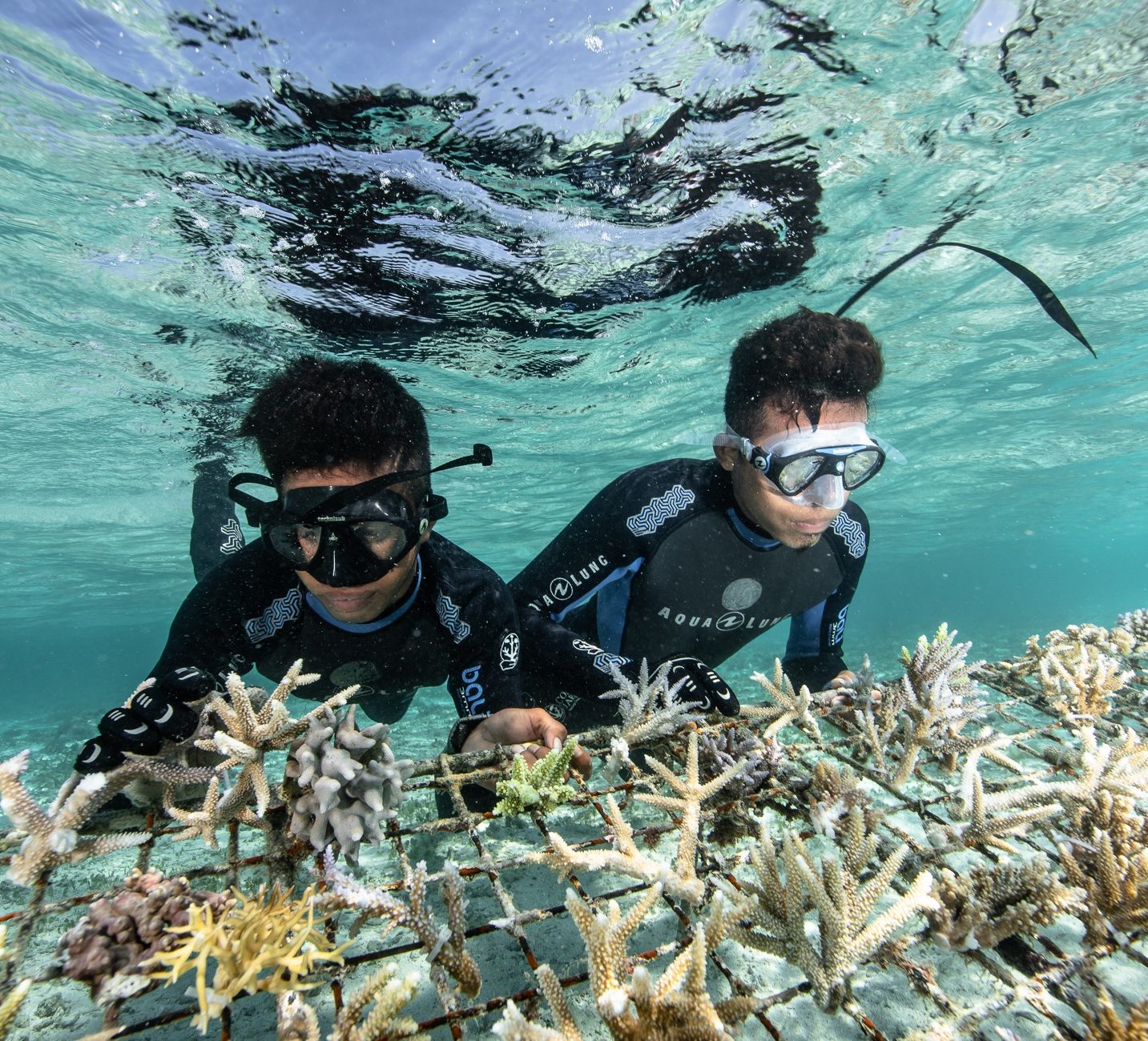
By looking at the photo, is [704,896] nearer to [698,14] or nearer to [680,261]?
[698,14]

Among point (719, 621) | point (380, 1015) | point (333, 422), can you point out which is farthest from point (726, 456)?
point (380, 1015)

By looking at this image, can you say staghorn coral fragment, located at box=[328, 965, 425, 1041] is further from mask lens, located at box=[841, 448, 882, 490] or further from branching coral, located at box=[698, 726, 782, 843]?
mask lens, located at box=[841, 448, 882, 490]

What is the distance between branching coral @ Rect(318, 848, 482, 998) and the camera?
1.94m

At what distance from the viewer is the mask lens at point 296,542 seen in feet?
13.5

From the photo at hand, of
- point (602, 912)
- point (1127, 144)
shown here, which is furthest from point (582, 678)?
point (1127, 144)

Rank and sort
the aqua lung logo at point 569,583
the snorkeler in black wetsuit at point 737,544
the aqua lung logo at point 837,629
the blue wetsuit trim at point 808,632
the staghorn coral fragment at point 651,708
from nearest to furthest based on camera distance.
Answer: the staghorn coral fragment at point 651,708
the snorkeler in black wetsuit at point 737,544
the aqua lung logo at point 569,583
the aqua lung logo at point 837,629
the blue wetsuit trim at point 808,632

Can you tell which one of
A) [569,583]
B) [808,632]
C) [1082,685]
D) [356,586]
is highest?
[356,586]

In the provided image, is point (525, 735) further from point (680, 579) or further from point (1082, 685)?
point (1082, 685)

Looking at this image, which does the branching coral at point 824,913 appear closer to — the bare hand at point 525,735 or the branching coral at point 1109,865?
the branching coral at point 1109,865

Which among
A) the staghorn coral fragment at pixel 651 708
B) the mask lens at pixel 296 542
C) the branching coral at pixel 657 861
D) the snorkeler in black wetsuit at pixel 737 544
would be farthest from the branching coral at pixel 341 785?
the snorkeler in black wetsuit at pixel 737 544

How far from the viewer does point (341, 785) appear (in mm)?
2400

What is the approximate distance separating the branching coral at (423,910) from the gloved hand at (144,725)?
48.6 inches

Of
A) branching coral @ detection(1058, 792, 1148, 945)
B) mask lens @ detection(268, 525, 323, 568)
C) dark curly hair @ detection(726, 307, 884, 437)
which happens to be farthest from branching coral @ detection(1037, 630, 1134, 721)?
mask lens @ detection(268, 525, 323, 568)

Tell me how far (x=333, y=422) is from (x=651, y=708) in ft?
9.82
